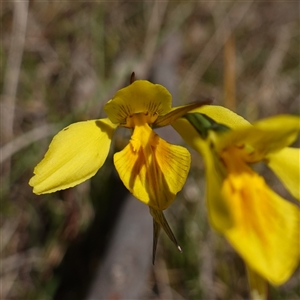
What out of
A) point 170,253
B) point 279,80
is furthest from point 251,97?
point 170,253

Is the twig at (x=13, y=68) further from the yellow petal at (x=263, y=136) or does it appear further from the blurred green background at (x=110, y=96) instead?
the yellow petal at (x=263, y=136)

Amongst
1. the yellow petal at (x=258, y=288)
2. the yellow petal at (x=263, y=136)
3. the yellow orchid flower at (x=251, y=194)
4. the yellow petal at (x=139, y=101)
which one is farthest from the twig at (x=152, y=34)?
the yellow petal at (x=258, y=288)

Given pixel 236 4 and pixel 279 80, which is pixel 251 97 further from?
pixel 236 4

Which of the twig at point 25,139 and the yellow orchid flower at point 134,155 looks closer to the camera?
the yellow orchid flower at point 134,155

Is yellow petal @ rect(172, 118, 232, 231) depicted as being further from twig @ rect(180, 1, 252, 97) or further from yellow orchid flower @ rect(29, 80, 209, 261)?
twig @ rect(180, 1, 252, 97)

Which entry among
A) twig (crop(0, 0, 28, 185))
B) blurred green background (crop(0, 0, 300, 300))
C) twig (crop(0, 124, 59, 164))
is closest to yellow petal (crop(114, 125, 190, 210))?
blurred green background (crop(0, 0, 300, 300))

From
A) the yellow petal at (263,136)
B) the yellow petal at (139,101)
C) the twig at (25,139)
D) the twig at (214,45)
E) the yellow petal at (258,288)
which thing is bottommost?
the twig at (25,139)
